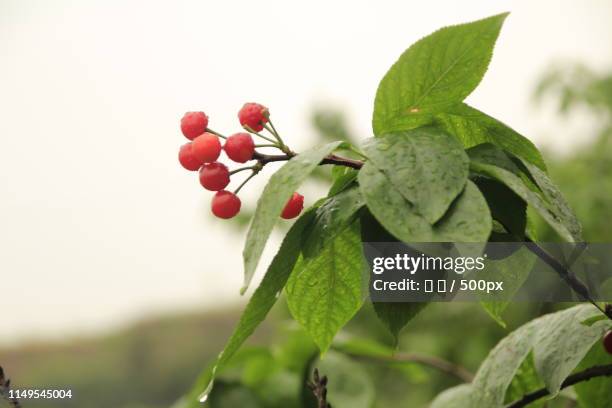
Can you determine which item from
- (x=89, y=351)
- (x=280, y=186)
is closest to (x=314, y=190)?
(x=89, y=351)

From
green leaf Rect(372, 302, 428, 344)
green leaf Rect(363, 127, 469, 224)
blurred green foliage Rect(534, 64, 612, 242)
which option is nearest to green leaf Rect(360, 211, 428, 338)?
green leaf Rect(372, 302, 428, 344)

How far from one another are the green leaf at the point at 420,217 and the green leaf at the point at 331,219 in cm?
4

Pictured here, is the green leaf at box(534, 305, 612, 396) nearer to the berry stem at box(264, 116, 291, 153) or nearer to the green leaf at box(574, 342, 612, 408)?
the green leaf at box(574, 342, 612, 408)

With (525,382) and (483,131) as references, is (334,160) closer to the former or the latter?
(483,131)

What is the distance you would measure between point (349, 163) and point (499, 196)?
2.8 inches

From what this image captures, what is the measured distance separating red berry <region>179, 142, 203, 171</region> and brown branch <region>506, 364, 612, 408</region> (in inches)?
10.2

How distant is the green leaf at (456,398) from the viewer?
1.92ft

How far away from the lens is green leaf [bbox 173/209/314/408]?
38cm

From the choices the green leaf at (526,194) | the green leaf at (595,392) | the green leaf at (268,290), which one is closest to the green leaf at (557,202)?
the green leaf at (526,194)

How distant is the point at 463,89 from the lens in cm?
40

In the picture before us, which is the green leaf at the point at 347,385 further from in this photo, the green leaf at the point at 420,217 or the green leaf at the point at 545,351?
the green leaf at the point at 420,217

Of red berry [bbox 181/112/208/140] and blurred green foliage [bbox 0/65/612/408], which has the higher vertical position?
red berry [bbox 181/112/208/140]

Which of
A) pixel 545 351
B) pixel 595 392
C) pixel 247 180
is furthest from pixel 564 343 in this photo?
pixel 247 180

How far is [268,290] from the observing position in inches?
15.0
